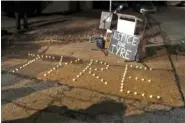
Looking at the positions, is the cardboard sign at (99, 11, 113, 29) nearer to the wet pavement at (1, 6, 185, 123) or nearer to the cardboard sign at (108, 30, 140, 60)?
the cardboard sign at (108, 30, 140, 60)

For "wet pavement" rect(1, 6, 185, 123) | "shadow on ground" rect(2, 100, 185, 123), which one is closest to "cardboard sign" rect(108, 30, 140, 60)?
"wet pavement" rect(1, 6, 185, 123)

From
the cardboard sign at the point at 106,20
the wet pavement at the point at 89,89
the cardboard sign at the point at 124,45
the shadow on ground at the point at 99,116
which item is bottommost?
the shadow on ground at the point at 99,116

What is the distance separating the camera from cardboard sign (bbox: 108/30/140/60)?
729 centimetres

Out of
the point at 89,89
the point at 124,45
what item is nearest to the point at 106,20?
the point at 124,45

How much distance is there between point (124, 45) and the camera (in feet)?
24.7

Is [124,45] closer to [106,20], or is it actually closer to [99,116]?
[106,20]

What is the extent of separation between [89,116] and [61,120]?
0.40 m

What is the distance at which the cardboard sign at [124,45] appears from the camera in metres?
7.29

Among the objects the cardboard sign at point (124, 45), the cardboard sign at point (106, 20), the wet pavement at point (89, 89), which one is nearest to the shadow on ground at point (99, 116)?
the wet pavement at point (89, 89)

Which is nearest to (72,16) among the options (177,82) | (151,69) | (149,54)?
(149,54)

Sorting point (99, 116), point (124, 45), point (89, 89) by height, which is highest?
point (124, 45)

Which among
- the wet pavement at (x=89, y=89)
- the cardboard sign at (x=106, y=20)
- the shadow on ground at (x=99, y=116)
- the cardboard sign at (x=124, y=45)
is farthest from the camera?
the cardboard sign at (x=106, y=20)

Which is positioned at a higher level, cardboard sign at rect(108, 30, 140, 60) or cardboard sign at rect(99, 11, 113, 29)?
cardboard sign at rect(99, 11, 113, 29)

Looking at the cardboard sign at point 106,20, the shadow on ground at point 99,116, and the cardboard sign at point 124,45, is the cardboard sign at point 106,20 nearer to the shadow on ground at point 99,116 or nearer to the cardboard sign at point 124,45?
the cardboard sign at point 124,45
